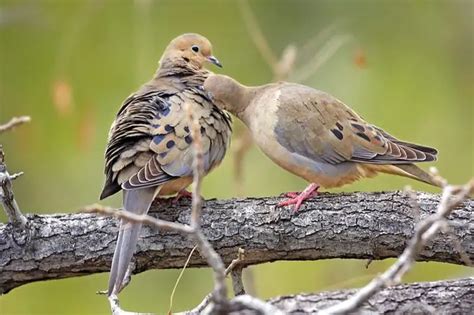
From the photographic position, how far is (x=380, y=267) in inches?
235

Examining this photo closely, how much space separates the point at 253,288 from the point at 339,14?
254 cm

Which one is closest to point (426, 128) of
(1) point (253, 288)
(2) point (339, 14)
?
(2) point (339, 14)

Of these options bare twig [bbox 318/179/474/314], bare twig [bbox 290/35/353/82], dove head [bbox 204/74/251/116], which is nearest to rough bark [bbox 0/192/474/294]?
dove head [bbox 204/74/251/116]

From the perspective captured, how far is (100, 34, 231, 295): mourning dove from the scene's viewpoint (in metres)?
4.05

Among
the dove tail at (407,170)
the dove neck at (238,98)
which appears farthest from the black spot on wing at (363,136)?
the dove neck at (238,98)

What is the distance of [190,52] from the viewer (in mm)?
5059

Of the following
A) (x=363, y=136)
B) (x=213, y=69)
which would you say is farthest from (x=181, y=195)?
(x=213, y=69)

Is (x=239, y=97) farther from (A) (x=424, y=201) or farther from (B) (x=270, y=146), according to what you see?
(A) (x=424, y=201)

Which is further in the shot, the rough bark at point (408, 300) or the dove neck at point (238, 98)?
the dove neck at point (238, 98)

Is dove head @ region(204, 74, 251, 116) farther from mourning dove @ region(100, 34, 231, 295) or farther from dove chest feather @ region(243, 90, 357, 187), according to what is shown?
dove chest feather @ region(243, 90, 357, 187)

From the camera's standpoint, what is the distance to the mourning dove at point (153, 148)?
4047 mm

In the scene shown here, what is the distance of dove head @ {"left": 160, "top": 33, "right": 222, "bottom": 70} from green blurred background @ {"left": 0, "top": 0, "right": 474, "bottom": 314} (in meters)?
1.17

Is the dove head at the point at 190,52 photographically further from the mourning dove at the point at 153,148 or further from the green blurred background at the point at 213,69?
the green blurred background at the point at 213,69

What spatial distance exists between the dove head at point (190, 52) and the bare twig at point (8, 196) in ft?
4.15
